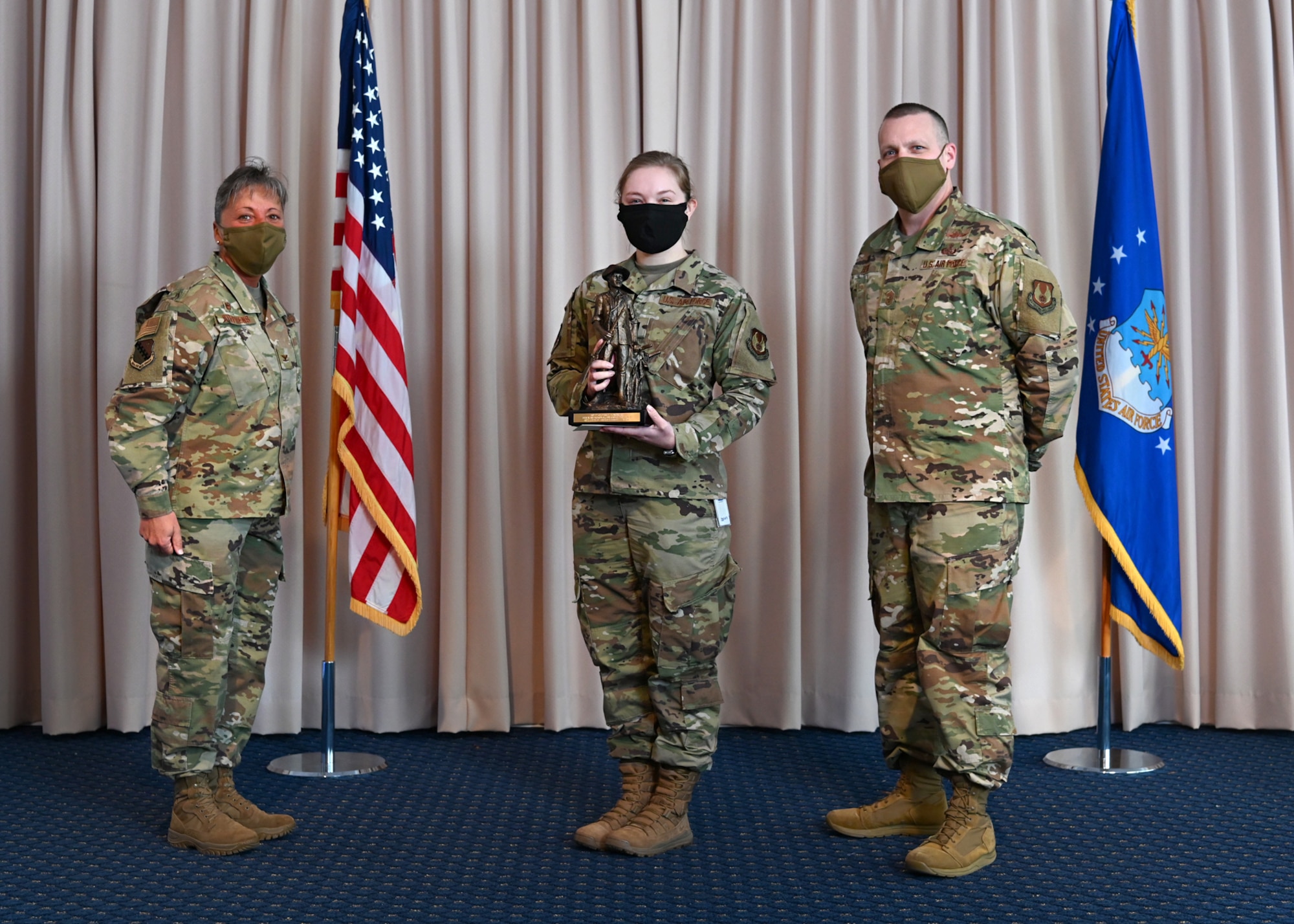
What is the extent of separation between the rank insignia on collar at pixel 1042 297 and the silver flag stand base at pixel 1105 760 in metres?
1.55

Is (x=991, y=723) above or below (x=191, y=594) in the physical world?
below

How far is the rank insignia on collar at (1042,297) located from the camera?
2729mm

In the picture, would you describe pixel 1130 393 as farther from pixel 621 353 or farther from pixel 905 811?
pixel 621 353

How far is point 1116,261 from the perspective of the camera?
360 centimetres

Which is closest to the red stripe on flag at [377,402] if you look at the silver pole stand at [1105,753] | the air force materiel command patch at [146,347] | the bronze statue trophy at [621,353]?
the air force materiel command patch at [146,347]

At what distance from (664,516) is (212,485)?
1135mm

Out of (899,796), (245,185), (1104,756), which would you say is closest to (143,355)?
(245,185)

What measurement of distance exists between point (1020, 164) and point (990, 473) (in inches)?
71.0

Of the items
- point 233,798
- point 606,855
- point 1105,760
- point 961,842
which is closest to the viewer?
point 961,842

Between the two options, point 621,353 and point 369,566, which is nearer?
point 621,353

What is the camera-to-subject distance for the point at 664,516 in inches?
110

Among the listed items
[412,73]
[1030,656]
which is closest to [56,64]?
[412,73]

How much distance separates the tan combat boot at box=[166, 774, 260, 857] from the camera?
8.92ft

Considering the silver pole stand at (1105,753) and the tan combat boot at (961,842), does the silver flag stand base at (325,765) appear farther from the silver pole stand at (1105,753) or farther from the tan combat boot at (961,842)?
the silver pole stand at (1105,753)
